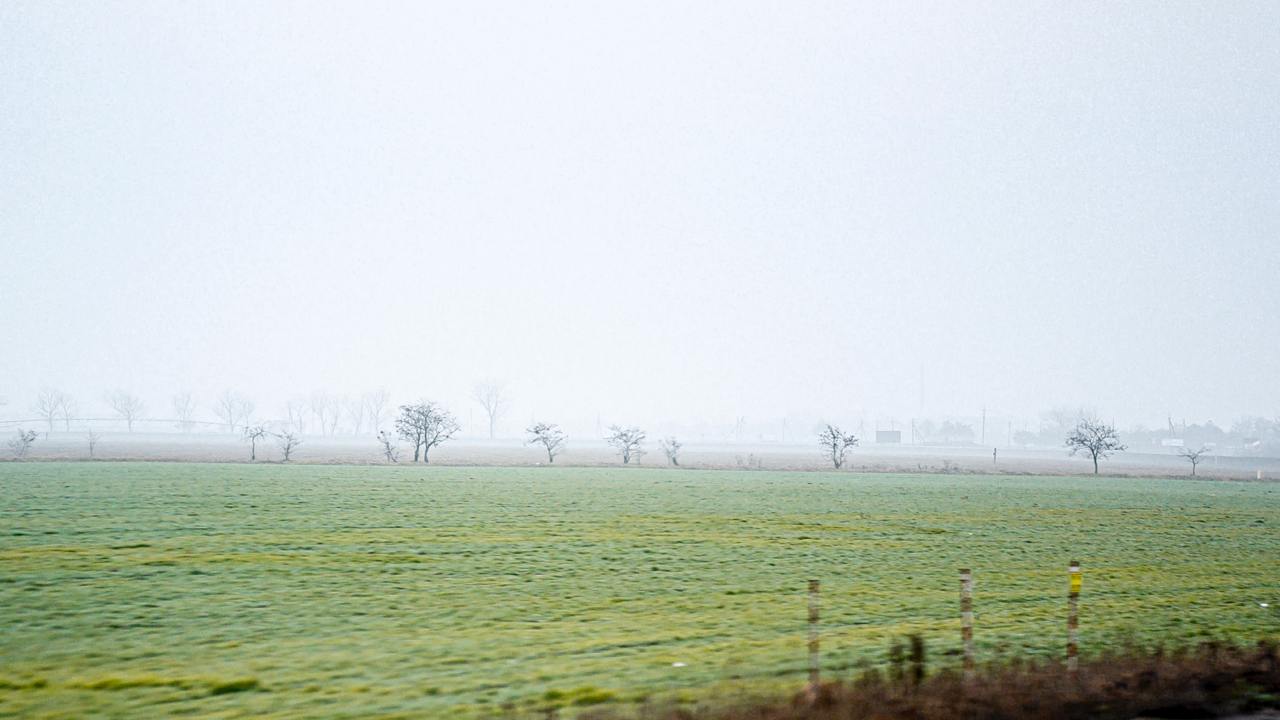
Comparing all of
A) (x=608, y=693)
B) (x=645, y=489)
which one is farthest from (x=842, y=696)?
(x=645, y=489)

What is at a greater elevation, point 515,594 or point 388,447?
point 388,447

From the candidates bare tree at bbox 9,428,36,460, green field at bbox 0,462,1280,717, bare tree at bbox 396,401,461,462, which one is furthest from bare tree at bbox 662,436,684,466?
bare tree at bbox 9,428,36,460

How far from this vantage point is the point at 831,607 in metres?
16.8

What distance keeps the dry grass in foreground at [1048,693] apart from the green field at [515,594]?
1860 millimetres

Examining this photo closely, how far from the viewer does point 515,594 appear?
1758 centimetres

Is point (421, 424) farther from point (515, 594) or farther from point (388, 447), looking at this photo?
point (515, 594)

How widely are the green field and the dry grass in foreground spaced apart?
1.86 meters

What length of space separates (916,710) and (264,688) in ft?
26.0

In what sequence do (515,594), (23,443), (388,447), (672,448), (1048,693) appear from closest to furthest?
(1048,693) < (515,594) < (388,447) < (23,443) < (672,448)

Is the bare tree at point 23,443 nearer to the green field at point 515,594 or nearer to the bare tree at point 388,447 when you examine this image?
the bare tree at point 388,447

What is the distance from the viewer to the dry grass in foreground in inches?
340

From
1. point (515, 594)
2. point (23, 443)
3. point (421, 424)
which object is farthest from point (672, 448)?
point (515, 594)

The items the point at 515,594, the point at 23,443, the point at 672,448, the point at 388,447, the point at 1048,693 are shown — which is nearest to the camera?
the point at 1048,693

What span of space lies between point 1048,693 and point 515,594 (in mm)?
10984
